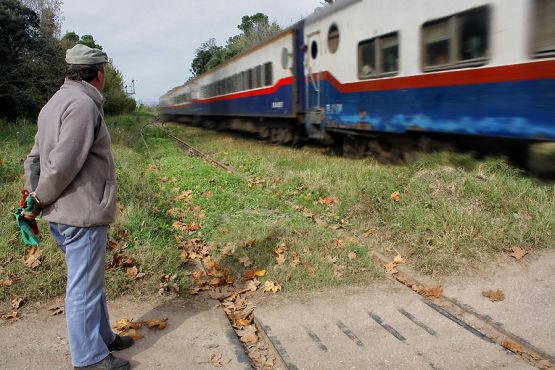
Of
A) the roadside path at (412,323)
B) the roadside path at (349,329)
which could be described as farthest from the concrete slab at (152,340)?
the roadside path at (412,323)

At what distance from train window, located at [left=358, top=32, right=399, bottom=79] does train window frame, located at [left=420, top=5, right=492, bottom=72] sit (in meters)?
0.71

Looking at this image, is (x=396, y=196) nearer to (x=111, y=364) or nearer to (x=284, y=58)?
(x=111, y=364)

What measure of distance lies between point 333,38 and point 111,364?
28.2 feet

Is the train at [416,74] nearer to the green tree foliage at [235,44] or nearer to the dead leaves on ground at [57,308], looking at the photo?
the dead leaves on ground at [57,308]

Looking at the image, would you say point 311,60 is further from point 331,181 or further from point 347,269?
point 347,269

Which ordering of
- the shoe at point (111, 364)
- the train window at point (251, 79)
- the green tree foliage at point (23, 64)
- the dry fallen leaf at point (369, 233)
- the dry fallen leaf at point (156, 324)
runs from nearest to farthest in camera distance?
the shoe at point (111, 364), the dry fallen leaf at point (156, 324), the dry fallen leaf at point (369, 233), the train window at point (251, 79), the green tree foliage at point (23, 64)

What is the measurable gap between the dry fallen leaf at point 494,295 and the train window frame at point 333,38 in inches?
278

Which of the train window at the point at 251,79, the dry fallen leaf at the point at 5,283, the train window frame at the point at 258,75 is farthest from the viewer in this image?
the train window at the point at 251,79

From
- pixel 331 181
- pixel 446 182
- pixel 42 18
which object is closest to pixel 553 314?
pixel 446 182

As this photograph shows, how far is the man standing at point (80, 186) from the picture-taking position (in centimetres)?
→ 267

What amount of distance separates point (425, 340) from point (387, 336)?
0.25 meters

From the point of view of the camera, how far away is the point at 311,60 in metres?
11.4

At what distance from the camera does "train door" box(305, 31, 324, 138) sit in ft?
36.3

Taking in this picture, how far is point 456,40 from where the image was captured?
6.68 meters
